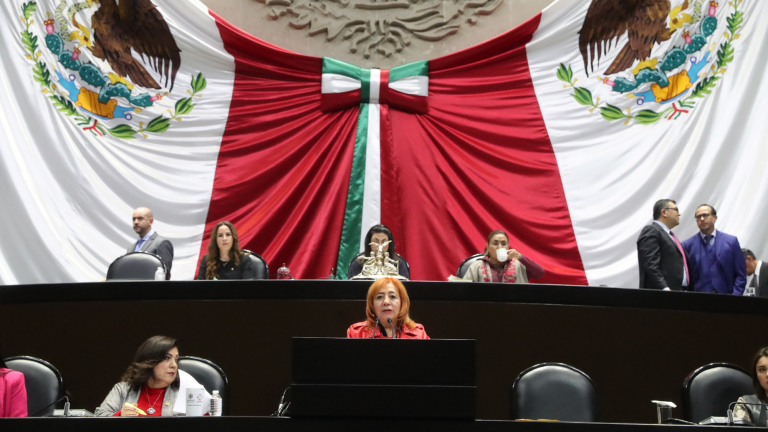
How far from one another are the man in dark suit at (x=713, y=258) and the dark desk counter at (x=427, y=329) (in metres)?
1.41

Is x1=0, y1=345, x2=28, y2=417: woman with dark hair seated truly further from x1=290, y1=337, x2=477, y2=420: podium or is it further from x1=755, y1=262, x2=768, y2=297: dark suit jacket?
x1=755, y1=262, x2=768, y2=297: dark suit jacket

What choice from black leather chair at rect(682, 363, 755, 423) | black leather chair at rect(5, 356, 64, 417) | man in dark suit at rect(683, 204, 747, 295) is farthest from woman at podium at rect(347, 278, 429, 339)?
man in dark suit at rect(683, 204, 747, 295)

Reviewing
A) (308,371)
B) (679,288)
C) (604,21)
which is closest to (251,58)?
(604,21)

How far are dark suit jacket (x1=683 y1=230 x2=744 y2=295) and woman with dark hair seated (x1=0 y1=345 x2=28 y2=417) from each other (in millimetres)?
4116

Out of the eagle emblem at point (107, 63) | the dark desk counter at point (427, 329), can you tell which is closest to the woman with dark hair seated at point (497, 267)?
the dark desk counter at point (427, 329)

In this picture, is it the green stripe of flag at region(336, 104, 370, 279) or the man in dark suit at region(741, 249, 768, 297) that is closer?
the man in dark suit at region(741, 249, 768, 297)

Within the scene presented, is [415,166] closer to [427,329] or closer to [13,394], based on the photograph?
[427,329]

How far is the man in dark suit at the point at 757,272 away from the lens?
5.61 metres

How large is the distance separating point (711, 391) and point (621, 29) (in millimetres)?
3890

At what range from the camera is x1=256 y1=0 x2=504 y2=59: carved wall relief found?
706cm

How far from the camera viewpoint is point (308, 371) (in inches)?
87.3

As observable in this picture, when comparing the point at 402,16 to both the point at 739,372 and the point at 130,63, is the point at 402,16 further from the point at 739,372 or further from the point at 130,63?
the point at 739,372

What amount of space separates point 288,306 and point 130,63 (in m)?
3.37

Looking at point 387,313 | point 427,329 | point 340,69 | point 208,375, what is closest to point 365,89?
point 340,69
